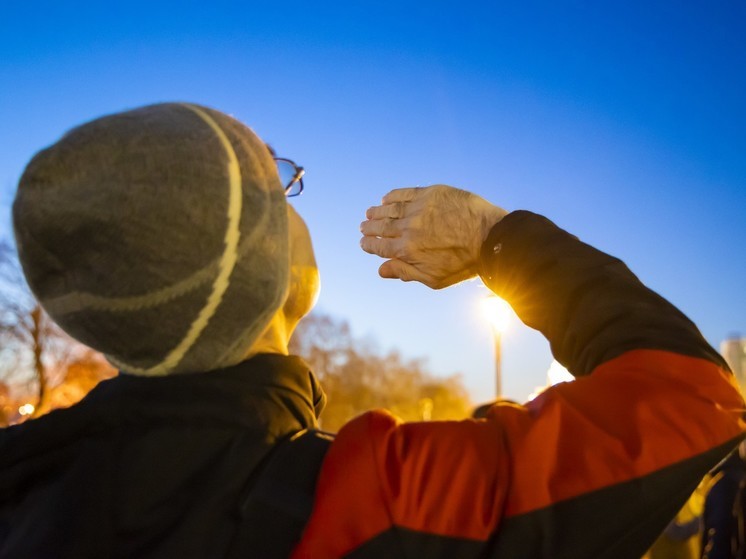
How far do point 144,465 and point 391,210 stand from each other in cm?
97

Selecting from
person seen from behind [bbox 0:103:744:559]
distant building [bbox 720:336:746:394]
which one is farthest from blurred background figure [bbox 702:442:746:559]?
distant building [bbox 720:336:746:394]

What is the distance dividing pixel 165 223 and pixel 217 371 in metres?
0.36

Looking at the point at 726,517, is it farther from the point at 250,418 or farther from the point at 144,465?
the point at 144,465

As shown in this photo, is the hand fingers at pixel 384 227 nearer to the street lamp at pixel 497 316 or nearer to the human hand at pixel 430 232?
the human hand at pixel 430 232

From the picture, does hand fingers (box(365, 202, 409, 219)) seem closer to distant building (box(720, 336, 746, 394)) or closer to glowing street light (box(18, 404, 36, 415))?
glowing street light (box(18, 404, 36, 415))

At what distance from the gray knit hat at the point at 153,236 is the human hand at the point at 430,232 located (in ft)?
1.66

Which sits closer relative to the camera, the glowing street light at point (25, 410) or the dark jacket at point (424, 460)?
the dark jacket at point (424, 460)

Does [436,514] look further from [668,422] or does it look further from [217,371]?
[217,371]

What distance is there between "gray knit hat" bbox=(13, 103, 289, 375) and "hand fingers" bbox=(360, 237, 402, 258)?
1.63 feet

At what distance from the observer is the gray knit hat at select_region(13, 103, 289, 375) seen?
4.46 feet

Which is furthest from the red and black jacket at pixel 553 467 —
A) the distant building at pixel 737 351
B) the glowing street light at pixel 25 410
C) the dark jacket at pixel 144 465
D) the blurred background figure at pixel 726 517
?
the distant building at pixel 737 351

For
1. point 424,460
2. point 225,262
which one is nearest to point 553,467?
point 424,460

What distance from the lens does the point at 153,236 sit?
1.36 m

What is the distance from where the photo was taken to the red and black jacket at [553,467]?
125cm
